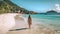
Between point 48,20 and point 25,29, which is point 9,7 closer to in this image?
point 25,29

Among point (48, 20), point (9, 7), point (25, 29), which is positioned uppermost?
point (9, 7)

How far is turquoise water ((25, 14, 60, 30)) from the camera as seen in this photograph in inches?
74.5

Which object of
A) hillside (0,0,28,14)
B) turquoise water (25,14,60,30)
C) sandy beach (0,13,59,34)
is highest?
hillside (0,0,28,14)

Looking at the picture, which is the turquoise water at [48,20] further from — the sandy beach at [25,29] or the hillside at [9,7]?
the hillside at [9,7]

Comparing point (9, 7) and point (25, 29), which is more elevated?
point (9, 7)

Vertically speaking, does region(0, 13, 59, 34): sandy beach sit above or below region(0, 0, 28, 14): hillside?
below

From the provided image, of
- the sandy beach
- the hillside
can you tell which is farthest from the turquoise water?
the hillside

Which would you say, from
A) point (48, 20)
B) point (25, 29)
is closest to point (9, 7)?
point (25, 29)

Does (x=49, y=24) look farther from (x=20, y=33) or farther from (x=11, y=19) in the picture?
(x=11, y=19)

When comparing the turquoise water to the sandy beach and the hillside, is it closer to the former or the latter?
the sandy beach

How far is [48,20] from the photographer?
1.91 m

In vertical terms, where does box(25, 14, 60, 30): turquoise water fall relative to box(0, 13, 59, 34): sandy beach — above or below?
above

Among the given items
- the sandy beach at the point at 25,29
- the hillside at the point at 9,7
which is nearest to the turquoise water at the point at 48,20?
the sandy beach at the point at 25,29

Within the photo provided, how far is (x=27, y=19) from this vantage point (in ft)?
6.42
